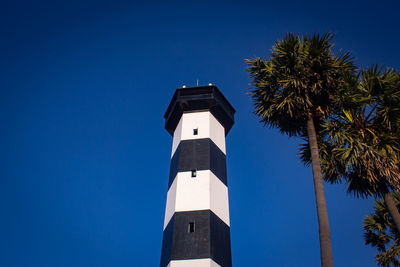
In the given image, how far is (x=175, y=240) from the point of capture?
17.1 m

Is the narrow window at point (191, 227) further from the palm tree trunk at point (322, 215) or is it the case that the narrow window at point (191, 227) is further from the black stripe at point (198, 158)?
the palm tree trunk at point (322, 215)

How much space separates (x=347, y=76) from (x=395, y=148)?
128 inches

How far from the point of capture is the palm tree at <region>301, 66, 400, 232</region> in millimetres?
12227

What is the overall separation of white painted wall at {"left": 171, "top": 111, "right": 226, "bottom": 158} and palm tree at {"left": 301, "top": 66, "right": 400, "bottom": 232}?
940 cm

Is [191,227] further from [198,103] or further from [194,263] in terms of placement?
[198,103]

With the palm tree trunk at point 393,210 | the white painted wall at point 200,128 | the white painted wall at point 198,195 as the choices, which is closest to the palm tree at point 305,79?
the palm tree trunk at point 393,210

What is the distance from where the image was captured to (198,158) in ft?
67.8

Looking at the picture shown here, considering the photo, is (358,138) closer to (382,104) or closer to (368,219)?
(382,104)

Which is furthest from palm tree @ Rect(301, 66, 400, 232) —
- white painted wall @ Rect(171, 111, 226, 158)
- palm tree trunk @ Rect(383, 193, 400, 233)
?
white painted wall @ Rect(171, 111, 226, 158)

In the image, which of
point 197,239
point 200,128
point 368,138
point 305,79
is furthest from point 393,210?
point 200,128

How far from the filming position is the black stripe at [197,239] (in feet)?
54.5

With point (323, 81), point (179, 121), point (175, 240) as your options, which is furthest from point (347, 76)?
point (179, 121)

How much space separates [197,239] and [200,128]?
25.8ft

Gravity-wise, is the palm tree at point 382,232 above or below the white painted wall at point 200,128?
below
